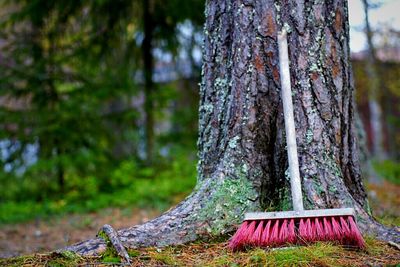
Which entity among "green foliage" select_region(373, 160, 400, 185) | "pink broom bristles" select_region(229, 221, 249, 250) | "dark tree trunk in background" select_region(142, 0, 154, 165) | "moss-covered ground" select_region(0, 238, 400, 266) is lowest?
"green foliage" select_region(373, 160, 400, 185)

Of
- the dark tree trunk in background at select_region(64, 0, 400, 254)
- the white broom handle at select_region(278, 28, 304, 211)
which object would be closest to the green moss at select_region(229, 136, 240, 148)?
the dark tree trunk in background at select_region(64, 0, 400, 254)

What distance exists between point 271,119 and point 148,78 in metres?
5.72

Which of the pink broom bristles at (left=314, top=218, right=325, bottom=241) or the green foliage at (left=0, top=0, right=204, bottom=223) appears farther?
the green foliage at (left=0, top=0, right=204, bottom=223)

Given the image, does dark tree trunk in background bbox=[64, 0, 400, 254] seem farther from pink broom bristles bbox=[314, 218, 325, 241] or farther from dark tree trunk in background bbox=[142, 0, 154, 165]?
dark tree trunk in background bbox=[142, 0, 154, 165]

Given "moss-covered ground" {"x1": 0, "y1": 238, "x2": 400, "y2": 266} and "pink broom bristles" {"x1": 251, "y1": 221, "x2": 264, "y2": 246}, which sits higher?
"pink broom bristles" {"x1": 251, "y1": 221, "x2": 264, "y2": 246}

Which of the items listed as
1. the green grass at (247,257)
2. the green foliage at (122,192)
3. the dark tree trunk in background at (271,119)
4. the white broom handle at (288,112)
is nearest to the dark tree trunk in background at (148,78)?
the green foliage at (122,192)

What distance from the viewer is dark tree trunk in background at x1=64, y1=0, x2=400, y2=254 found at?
3.24m

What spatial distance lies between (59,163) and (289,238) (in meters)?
5.85

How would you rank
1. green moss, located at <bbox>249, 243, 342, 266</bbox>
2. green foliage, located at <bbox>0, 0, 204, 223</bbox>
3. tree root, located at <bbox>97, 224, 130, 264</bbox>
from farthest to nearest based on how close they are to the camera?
green foliage, located at <bbox>0, 0, 204, 223</bbox>, tree root, located at <bbox>97, 224, 130, 264</bbox>, green moss, located at <bbox>249, 243, 342, 266</bbox>

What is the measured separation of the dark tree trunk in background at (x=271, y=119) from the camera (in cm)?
324

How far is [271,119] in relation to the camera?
335 centimetres

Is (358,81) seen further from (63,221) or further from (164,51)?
(63,221)

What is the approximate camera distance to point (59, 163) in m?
8.02

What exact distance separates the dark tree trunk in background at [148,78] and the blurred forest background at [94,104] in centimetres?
2
